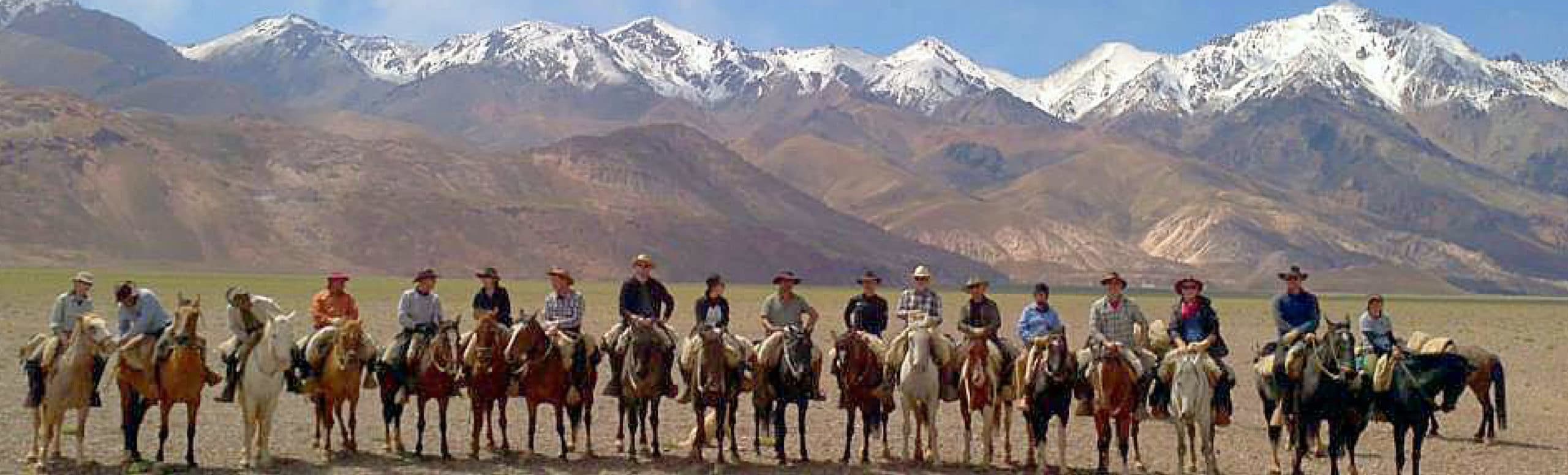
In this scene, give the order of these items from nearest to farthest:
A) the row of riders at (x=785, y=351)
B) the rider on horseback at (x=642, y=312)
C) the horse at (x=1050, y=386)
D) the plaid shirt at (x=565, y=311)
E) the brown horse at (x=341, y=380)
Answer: the row of riders at (x=785, y=351) < the horse at (x=1050, y=386) < the brown horse at (x=341, y=380) < the rider on horseback at (x=642, y=312) < the plaid shirt at (x=565, y=311)

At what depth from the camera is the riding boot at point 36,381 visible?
18.0 meters

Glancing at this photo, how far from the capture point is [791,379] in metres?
19.5

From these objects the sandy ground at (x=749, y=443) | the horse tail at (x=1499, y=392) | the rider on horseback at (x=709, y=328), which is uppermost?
the rider on horseback at (x=709, y=328)

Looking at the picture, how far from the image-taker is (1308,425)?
18828mm

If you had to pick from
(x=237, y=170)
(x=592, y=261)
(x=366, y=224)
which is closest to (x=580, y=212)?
(x=592, y=261)

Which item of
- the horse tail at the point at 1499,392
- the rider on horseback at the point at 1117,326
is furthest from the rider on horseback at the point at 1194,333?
the horse tail at the point at 1499,392

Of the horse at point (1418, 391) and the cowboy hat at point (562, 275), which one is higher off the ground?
the cowboy hat at point (562, 275)

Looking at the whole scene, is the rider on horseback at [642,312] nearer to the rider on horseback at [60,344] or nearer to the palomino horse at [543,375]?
the palomino horse at [543,375]

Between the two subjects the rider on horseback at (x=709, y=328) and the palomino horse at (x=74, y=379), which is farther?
the rider on horseback at (x=709, y=328)

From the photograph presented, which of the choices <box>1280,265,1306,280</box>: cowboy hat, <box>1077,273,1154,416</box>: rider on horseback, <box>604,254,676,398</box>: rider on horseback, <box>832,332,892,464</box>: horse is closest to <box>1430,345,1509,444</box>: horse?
<box>1280,265,1306,280</box>: cowboy hat

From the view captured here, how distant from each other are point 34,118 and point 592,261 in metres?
72.0

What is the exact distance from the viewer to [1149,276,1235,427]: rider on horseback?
62.4ft

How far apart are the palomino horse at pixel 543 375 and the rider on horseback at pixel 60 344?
526 centimetres

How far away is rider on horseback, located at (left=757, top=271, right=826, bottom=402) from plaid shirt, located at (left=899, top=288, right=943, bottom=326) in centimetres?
134
